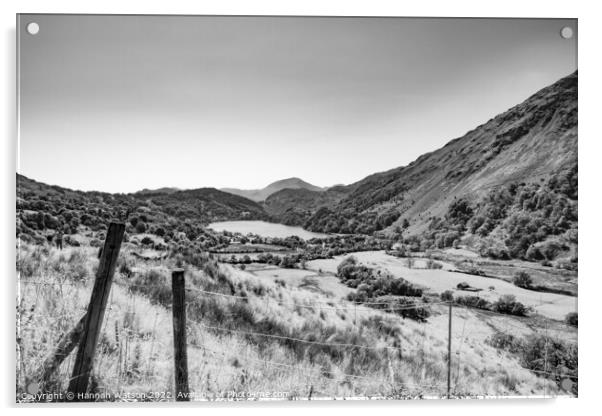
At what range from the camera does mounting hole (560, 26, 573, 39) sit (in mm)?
4836

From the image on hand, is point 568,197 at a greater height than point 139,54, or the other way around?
point 139,54

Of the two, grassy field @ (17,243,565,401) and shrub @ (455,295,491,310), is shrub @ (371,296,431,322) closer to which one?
grassy field @ (17,243,565,401)

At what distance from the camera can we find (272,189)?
17.8ft

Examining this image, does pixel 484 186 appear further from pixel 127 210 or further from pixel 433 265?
pixel 127 210

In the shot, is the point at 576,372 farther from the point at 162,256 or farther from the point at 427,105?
the point at 162,256

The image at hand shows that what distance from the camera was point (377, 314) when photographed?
5.19 m

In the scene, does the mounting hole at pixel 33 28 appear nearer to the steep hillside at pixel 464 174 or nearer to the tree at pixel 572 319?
the steep hillside at pixel 464 174

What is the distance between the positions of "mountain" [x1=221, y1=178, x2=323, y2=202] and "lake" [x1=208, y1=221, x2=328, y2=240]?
0.35 m

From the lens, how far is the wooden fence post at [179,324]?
3125mm

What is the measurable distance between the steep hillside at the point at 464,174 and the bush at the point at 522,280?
0.45 metres

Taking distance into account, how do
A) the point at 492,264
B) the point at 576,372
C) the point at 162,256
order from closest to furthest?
1. the point at 576,372
2. the point at 492,264
3. the point at 162,256

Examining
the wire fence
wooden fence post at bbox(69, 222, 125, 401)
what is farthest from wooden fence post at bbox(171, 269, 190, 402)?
the wire fence
